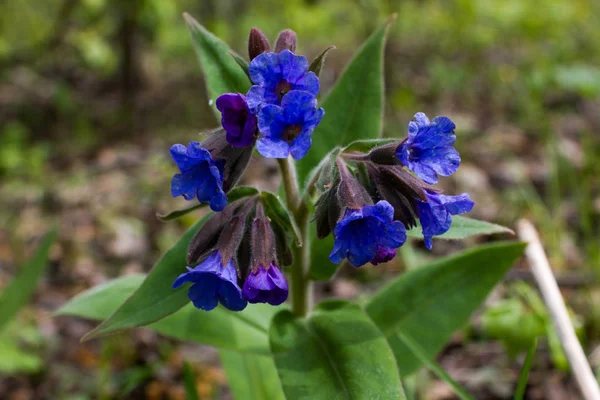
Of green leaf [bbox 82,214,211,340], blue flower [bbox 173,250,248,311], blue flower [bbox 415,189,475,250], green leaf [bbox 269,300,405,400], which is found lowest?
green leaf [bbox 269,300,405,400]

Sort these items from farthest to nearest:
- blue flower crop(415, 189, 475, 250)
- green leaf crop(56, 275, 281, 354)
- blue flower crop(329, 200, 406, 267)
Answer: green leaf crop(56, 275, 281, 354) → blue flower crop(415, 189, 475, 250) → blue flower crop(329, 200, 406, 267)

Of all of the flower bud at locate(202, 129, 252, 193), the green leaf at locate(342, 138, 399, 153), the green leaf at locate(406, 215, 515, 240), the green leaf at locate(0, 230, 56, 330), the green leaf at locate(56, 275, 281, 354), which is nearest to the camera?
the flower bud at locate(202, 129, 252, 193)

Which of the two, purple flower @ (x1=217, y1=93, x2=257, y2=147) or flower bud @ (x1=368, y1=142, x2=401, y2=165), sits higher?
purple flower @ (x1=217, y1=93, x2=257, y2=147)

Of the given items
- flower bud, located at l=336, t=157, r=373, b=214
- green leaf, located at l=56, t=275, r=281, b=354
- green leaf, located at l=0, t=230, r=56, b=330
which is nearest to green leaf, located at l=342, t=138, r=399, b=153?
flower bud, located at l=336, t=157, r=373, b=214

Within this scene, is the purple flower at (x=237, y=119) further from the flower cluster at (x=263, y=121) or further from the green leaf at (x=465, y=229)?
the green leaf at (x=465, y=229)

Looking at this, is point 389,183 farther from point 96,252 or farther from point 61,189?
point 61,189

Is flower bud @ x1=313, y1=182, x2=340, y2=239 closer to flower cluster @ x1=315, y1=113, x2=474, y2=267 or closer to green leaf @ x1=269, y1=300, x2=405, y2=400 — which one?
flower cluster @ x1=315, y1=113, x2=474, y2=267

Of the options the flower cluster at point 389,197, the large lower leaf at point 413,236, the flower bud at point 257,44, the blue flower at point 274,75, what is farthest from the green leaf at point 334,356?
the flower bud at point 257,44
